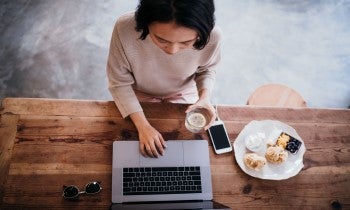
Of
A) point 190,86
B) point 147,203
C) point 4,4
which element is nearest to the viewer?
point 147,203

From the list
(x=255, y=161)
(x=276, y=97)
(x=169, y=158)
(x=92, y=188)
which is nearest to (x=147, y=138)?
(x=169, y=158)

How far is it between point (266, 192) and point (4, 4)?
9.82 ft

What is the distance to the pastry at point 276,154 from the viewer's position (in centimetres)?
151

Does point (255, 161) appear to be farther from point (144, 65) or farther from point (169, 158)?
point (144, 65)

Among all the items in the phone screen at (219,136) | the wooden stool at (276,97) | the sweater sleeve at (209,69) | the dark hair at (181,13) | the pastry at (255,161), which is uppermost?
the dark hair at (181,13)

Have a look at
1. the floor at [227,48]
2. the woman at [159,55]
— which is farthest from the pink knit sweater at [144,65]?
the floor at [227,48]

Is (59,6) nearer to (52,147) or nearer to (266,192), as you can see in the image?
(52,147)

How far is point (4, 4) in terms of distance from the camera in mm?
3135

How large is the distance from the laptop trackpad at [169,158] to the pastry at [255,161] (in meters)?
0.31

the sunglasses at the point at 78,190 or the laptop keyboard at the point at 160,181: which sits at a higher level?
the laptop keyboard at the point at 160,181

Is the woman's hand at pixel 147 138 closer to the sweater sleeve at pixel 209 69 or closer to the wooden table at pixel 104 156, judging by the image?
the wooden table at pixel 104 156

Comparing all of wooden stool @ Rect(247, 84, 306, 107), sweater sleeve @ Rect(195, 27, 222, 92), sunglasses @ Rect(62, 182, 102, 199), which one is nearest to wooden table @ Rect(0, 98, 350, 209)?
sunglasses @ Rect(62, 182, 102, 199)

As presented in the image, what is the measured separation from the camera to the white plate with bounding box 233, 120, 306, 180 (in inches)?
59.1

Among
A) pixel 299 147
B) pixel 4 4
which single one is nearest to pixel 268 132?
pixel 299 147
